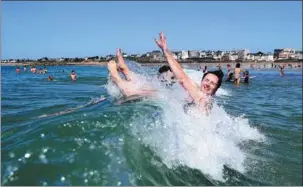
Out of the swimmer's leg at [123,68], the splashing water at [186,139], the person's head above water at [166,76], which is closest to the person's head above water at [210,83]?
the splashing water at [186,139]

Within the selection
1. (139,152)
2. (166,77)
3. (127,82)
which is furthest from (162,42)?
(166,77)

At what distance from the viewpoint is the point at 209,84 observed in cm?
601

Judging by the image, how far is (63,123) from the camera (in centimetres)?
517

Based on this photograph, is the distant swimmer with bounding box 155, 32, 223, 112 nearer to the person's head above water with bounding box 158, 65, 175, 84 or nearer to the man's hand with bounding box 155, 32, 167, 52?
the man's hand with bounding box 155, 32, 167, 52

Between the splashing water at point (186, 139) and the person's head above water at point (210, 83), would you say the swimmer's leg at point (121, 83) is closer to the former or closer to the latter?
the splashing water at point (186, 139)

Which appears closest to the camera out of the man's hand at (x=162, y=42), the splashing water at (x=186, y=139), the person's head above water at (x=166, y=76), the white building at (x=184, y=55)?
the splashing water at (x=186, y=139)

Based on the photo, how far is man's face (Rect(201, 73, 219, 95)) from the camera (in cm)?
602

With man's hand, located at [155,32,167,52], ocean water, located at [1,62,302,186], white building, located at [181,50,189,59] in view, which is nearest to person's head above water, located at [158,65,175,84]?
ocean water, located at [1,62,302,186]

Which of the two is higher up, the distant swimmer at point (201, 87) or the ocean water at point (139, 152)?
the distant swimmer at point (201, 87)

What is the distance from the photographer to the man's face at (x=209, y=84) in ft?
19.7

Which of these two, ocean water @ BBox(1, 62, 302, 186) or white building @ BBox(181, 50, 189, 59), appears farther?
white building @ BBox(181, 50, 189, 59)

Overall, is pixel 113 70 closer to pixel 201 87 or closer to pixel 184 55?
pixel 201 87

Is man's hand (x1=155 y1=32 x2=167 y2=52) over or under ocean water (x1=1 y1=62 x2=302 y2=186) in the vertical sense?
over

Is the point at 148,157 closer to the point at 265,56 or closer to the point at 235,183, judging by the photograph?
the point at 235,183
